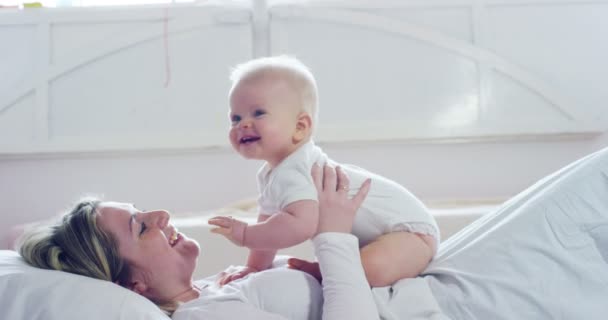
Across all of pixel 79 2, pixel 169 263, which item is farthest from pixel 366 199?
pixel 79 2

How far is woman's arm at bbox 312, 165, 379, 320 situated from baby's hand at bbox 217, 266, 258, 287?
225 mm

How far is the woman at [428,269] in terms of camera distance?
0.91m

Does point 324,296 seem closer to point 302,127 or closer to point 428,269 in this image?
point 428,269

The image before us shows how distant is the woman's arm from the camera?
90 cm

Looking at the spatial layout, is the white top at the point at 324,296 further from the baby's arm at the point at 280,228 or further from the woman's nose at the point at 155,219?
the woman's nose at the point at 155,219

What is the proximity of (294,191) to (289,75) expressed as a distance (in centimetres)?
24

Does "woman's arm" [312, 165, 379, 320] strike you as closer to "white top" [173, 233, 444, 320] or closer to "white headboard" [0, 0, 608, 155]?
"white top" [173, 233, 444, 320]

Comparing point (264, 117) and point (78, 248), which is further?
point (264, 117)

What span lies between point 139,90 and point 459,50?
1.44m

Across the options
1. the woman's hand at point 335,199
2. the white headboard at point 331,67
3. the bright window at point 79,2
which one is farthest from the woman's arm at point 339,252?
the bright window at point 79,2

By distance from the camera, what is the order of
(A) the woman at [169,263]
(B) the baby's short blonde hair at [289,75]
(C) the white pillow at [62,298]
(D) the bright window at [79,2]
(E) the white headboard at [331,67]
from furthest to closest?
(D) the bright window at [79,2], (E) the white headboard at [331,67], (B) the baby's short blonde hair at [289,75], (A) the woman at [169,263], (C) the white pillow at [62,298]

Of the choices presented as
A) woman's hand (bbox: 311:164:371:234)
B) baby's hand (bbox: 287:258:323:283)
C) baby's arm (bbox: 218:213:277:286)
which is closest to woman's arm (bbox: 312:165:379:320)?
woman's hand (bbox: 311:164:371:234)

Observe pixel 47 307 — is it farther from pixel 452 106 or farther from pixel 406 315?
pixel 452 106

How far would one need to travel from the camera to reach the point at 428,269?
108 cm
